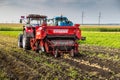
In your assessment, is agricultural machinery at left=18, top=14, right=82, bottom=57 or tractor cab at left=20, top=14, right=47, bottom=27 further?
tractor cab at left=20, top=14, right=47, bottom=27

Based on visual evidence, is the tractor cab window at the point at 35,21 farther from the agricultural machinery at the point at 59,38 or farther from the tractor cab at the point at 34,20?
the agricultural machinery at the point at 59,38

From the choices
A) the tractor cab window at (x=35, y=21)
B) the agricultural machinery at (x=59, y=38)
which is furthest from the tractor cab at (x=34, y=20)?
the agricultural machinery at (x=59, y=38)

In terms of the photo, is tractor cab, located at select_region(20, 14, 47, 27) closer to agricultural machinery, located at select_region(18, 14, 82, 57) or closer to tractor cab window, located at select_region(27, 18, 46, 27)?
tractor cab window, located at select_region(27, 18, 46, 27)

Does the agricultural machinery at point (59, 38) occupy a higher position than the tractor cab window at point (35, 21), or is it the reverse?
the tractor cab window at point (35, 21)

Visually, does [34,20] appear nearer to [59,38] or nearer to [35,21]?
[35,21]

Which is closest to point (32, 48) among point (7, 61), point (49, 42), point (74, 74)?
point (49, 42)

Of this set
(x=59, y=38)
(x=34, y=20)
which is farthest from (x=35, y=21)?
(x=59, y=38)

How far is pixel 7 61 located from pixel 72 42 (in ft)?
14.9

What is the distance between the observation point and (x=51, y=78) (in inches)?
449

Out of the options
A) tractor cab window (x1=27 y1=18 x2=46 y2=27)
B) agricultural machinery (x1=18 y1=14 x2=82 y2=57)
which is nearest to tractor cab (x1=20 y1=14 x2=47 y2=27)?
tractor cab window (x1=27 y1=18 x2=46 y2=27)

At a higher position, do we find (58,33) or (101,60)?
(58,33)

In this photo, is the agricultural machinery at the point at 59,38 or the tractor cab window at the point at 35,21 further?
the tractor cab window at the point at 35,21

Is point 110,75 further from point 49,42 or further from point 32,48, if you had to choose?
point 32,48

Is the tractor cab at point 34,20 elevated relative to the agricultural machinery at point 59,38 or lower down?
elevated
